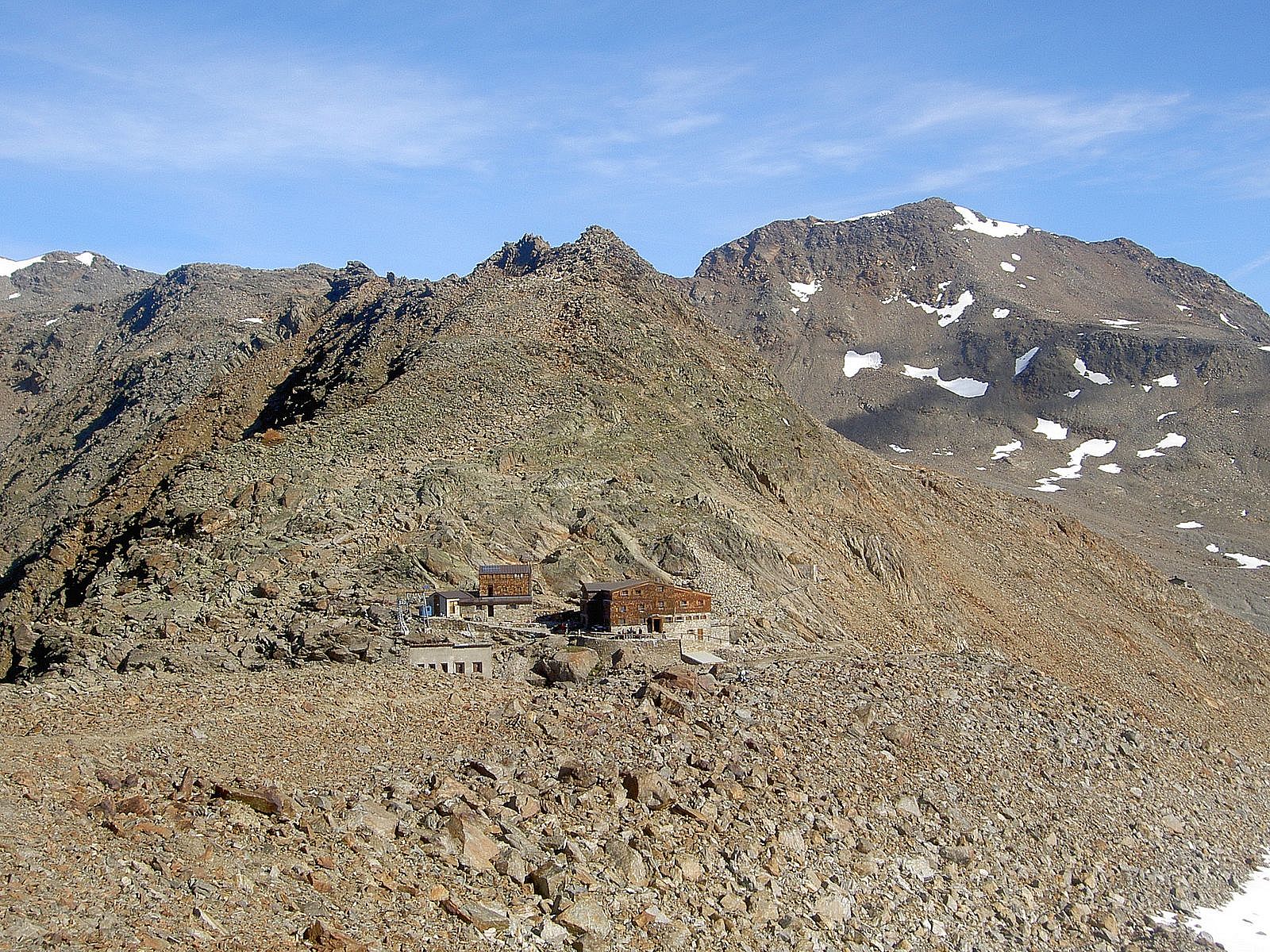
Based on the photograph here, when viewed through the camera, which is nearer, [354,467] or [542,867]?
[542,867]

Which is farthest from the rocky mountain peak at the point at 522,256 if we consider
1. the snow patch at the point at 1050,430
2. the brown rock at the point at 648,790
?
the snow patch at the point at 1050,430

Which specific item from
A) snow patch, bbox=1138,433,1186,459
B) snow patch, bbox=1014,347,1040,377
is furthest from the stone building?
snow patch, bbox=1014,347,1040,377

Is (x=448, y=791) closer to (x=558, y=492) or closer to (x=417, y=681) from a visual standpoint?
(x=417, y=681)

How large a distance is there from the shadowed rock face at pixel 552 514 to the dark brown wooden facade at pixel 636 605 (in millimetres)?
2175

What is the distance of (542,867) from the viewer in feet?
60.0

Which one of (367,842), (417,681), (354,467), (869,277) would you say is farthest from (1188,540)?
(367,842)

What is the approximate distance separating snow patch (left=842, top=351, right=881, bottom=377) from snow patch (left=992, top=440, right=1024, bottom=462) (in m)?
27.0

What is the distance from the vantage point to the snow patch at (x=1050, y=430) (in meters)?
149

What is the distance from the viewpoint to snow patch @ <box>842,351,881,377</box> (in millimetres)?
167750

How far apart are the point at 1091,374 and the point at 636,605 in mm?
143991

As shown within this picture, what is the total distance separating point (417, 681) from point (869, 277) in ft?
574

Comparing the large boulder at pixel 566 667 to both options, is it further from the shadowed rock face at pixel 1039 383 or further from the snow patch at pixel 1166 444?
the snow patch at pixel 1166 444

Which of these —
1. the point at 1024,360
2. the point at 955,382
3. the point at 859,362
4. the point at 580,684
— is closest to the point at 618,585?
the point at 580,684

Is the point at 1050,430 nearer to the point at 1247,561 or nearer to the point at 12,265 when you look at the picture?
the point at 1247,561
